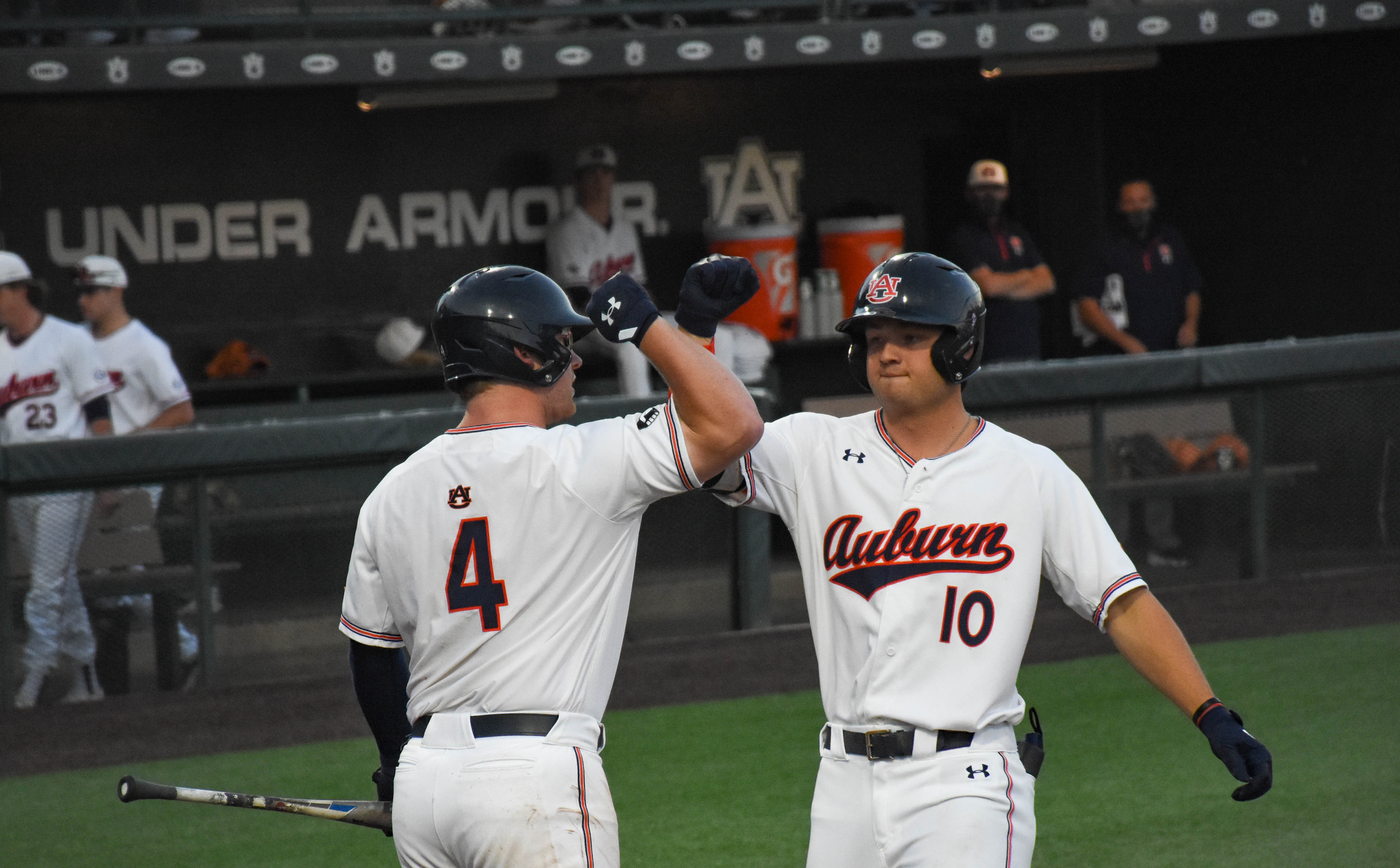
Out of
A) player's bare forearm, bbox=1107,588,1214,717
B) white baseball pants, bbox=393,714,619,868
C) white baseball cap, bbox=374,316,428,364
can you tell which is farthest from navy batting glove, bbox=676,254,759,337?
white baseball cap, bbox=374,316,428,364

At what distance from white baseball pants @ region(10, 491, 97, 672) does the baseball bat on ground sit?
3803 mm

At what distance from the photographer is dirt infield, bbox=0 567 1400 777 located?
626 cm

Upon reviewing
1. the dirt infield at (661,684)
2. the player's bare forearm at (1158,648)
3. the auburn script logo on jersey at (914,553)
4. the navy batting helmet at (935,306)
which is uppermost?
the navy batting helmet at (935,306)

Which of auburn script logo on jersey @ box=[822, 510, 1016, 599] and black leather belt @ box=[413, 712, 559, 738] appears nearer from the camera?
black leather belt @ box=[413, 712, 559, 738]

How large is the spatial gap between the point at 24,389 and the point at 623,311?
516cm

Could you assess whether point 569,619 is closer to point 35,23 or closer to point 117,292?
point 117,292

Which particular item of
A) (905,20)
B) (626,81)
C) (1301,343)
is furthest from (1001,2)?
(1301,343)

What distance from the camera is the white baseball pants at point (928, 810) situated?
275cm

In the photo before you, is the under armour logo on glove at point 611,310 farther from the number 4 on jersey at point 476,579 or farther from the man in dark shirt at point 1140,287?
the man in dark shirt at point 1140,287

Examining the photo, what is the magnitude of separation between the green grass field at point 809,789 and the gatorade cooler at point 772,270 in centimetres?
370

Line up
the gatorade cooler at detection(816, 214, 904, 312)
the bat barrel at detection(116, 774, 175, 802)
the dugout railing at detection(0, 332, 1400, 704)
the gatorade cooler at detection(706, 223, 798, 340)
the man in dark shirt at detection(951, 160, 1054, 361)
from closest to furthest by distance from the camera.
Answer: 1. the bat barrel at detection(116, 774, 175, 802)
2. the dugout railing at detection(0, 332, 1400, 704)
3. the man in dark shirt at detection(951, 160, 1054, 361)
4. the gatorade cooler at detection(706, 223, 798, 340)
5. the gatorade cooler at detection(816, 214, 904, 312)

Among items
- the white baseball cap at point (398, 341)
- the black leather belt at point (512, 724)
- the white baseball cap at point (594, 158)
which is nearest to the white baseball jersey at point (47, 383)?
the white baseball cap at point (398, 341)

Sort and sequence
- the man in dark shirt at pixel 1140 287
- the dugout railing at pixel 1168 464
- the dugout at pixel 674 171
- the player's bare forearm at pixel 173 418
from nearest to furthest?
the dugout railing at pixel 1168 464 → the player's bare forearm at pixel 173 418 → the man in dark shirt at pixel 1140 287 → the dugout at pixel 674 171

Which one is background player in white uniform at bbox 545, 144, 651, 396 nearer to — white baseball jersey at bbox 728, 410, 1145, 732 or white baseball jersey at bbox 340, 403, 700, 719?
white baseball jersey at bbox 728, 410, 1145, 732
